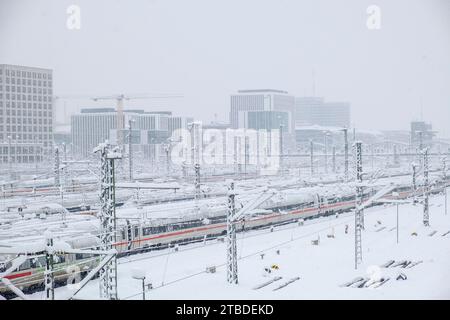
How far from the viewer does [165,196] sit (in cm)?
2277

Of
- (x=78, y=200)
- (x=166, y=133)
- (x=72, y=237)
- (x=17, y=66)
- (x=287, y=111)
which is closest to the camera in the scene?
(x=72, y=237)

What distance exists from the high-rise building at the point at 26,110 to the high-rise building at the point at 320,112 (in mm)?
47311

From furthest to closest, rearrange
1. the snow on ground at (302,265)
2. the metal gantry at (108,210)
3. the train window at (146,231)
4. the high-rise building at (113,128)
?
the high-rise building at (113,128) < the train window at (146,231) < the snow on ground at (302,265) < the metal gantry at (108,210)

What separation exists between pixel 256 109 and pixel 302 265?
4886 cm

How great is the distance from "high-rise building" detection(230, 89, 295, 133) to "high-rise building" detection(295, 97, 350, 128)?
20192 millimetres

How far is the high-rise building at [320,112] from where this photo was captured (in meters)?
86.1

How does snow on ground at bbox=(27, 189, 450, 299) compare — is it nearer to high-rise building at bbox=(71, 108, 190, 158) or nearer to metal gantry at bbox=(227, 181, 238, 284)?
metal gantry at bbox=(227, 181, 238, 284)

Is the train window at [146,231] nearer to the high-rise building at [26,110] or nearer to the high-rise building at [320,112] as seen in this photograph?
the high-rise building at [26,110]

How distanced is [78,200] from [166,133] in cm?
3643

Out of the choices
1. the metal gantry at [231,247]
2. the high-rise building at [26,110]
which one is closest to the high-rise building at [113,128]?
the high-rise building at [26,110]

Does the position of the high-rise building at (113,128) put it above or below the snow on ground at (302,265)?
above

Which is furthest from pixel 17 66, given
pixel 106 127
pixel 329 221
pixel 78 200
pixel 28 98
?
pixel 329 221

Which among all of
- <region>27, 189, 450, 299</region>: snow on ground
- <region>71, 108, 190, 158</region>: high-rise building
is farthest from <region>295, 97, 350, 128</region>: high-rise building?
<region>27, 189, 450, 299</region>: snow on ground
